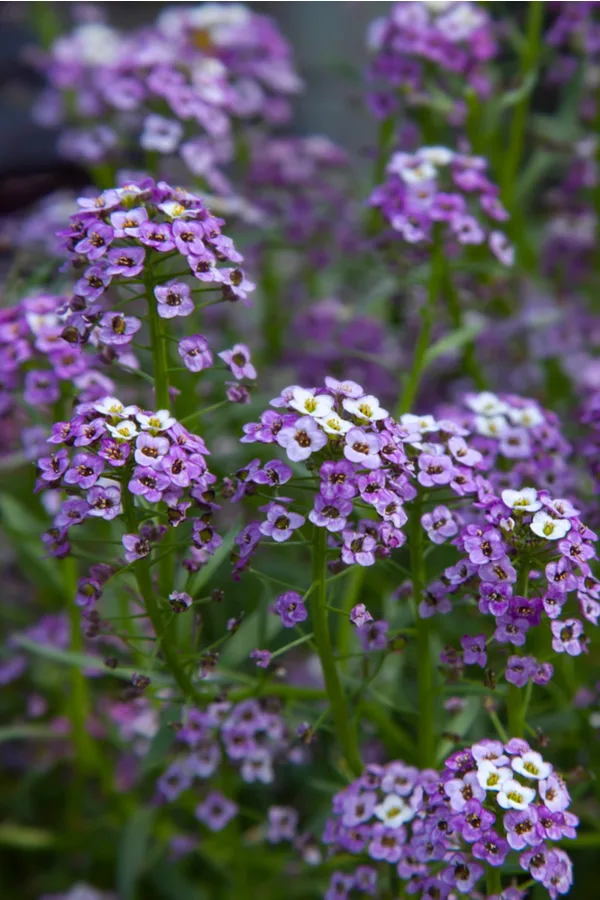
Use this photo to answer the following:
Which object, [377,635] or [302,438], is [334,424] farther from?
[377,635]

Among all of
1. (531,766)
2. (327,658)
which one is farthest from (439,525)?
(531,766)

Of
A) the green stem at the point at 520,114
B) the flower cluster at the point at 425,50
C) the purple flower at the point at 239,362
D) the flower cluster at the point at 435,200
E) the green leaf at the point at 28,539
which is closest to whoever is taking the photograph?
the purple flower at the point at 239,362

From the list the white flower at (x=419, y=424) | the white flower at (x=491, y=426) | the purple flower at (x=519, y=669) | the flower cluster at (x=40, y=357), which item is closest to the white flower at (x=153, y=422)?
the white flower at (x=419, y=424)

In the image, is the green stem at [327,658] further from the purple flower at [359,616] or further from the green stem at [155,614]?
the green stem at [155,614]

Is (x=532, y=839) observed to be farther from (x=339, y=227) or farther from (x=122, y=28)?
(x=122, y=28)

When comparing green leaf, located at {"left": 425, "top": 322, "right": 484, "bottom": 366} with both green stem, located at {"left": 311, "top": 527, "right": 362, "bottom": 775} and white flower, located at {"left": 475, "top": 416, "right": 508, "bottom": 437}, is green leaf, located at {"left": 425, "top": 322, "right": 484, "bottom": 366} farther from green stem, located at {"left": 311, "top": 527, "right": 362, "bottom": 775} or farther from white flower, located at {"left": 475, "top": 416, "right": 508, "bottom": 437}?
green stem, located at {"left": 311, "top": 527, "right": 362, "bottom": 775}

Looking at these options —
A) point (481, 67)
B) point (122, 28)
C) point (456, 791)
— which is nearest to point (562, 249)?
point (481, 67)
